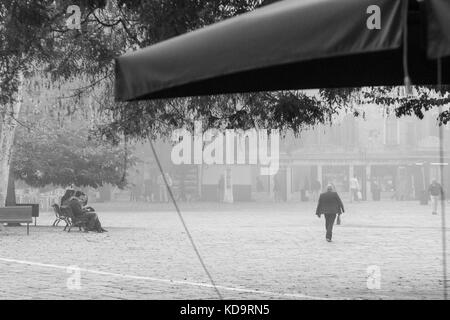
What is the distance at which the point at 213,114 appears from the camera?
14531 millimetres

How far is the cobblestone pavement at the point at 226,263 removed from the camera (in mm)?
11930

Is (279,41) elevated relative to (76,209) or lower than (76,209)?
elevated

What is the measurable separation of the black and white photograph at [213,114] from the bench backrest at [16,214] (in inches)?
3.2

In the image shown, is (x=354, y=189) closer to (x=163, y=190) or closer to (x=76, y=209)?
(x=163, y=190)

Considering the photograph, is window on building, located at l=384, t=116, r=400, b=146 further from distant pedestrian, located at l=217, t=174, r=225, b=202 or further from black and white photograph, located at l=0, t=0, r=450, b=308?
black and white photograph, located at l=0, t=0, r=450, b=308

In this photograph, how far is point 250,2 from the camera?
39.8 ft

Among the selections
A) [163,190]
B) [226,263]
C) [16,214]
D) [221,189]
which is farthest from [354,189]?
[226,263]

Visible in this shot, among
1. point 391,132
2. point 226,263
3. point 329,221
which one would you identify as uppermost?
point 391,132

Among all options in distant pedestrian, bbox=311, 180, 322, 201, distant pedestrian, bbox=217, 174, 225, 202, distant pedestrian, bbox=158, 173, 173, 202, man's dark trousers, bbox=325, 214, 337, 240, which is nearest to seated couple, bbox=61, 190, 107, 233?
man's dark trousers, bbox=325, 214, 337, 240

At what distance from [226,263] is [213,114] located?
11.8 ft

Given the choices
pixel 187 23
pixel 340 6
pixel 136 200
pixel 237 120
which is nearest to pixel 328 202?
pixel 237 120

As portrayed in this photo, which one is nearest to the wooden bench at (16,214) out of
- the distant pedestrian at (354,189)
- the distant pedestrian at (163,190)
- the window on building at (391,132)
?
the distant pedestrian at (354,189)

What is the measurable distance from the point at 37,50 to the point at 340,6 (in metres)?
8.48
